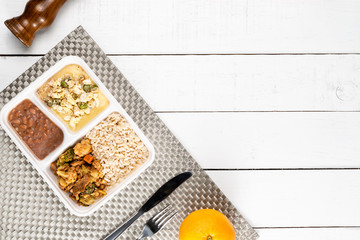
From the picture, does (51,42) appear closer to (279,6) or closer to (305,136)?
(279,6)

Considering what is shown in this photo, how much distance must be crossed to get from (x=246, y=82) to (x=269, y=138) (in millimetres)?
190

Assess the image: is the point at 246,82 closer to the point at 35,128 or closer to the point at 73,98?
the point at 73,98

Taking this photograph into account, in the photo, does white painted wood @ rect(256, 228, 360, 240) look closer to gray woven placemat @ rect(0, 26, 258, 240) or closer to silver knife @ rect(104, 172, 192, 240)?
gray woven placemat @ rect(0, 26, 258, 240)

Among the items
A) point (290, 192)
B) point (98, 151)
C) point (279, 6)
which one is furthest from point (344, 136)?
point (98, 151)

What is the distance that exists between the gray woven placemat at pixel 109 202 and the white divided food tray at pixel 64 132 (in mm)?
84

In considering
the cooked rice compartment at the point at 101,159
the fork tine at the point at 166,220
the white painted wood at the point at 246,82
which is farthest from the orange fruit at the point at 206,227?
the white painted wood at the point at 246,82

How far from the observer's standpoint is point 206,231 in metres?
1.15

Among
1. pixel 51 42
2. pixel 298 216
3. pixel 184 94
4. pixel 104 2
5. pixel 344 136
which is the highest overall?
pixel 104 2

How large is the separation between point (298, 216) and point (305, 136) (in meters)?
0.25

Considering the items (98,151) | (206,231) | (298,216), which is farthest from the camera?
(298,216)

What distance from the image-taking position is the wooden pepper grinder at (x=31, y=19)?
1297 millimetres

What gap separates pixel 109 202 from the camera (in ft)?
4.41

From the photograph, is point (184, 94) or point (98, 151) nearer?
point (98, 151)

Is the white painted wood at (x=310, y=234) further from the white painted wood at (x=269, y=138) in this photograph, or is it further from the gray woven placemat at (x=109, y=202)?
the white painted wood at (x=269, y=138)
